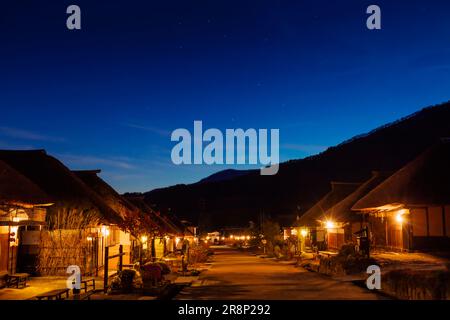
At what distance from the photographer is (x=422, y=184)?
27.7m

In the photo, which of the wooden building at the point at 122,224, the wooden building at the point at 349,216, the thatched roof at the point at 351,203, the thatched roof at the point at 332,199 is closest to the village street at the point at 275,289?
the wooden building at the point at 122,224

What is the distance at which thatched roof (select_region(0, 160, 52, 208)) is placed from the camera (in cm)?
1877

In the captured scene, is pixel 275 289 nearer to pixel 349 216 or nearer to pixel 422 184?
pixel 422 184

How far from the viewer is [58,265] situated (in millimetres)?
22344

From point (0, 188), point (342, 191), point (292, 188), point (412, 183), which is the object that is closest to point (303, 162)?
point (292, 188)

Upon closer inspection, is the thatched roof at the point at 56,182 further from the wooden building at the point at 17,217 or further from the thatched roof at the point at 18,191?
the thatched roof at the point at 18,191

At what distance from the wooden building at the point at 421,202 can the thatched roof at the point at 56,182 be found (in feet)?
48.0

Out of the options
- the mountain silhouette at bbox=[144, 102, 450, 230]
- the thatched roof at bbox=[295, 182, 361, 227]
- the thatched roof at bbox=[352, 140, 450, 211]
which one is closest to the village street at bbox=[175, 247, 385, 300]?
the thatched roof at bbox=[352, 140, 450, 211]

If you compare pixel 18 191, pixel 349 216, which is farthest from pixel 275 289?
pixel 349 216

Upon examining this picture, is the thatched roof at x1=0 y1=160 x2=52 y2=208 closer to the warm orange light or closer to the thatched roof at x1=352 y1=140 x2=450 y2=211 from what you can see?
the thatched roof at x1=352 y1=140 x2=450 y2=211

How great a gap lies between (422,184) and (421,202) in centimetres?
137

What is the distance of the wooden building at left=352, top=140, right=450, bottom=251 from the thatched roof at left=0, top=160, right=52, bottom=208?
1748 cm
